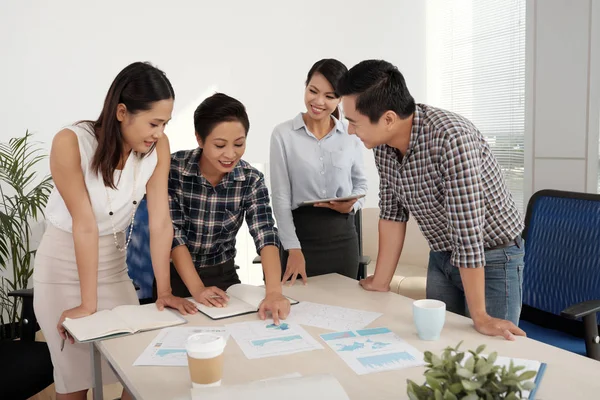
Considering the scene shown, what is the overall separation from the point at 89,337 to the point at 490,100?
3579mm

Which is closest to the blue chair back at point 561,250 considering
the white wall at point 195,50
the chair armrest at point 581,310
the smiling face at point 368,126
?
the chair armrest at point 581,310

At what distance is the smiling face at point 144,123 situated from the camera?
1722 millimetres

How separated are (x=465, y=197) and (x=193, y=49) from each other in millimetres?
2889

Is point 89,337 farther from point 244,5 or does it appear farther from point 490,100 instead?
point 490,100

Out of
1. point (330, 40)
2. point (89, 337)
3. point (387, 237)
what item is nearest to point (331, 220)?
point (387, 237)

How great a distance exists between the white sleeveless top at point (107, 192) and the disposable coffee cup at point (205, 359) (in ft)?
2.52

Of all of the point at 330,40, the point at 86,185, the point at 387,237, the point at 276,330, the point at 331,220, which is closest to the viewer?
the point at 276,330

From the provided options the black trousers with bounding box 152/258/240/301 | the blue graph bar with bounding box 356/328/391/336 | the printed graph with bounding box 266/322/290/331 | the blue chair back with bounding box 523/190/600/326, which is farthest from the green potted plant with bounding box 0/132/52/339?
the blue chair back with bounding box 523/190/600/326

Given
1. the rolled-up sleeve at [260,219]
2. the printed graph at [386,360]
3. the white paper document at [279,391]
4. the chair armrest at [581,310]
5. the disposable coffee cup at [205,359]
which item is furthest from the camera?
the rolled-up sleeve at [260,219]

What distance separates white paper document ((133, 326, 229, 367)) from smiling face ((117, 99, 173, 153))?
58cm

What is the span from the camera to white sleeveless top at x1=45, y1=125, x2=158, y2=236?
5.67 ft

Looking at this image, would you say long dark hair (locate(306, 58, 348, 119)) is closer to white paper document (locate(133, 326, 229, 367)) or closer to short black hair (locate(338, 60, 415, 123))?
short black hair (locate(338, 60, 415, 123))

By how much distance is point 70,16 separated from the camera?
138 inches

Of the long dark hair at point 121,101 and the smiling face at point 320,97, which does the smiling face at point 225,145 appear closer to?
the long dark hair at point 121,101
